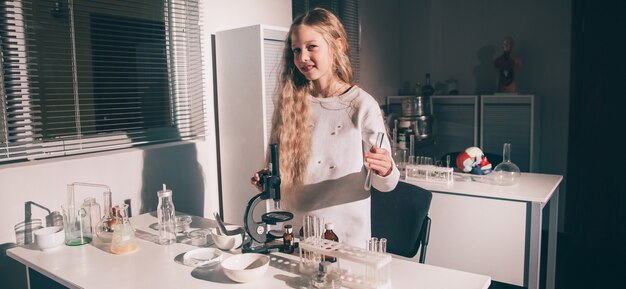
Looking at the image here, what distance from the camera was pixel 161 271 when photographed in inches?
61.4

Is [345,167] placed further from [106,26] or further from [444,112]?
[444,112]

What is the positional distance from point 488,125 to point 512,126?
212 mm

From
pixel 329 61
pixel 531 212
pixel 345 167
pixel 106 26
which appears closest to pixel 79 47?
pixel 106 26

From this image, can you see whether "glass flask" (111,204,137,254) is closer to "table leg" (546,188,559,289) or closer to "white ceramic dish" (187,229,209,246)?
"white ceramic dish" (187,229,209,246)

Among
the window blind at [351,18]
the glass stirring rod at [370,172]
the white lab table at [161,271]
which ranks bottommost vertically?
the white lab table at [161,271]

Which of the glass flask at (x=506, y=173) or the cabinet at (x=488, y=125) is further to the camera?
the cabinet at (x=488, y=125)

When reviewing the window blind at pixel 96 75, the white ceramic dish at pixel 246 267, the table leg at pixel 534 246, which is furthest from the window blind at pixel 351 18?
the white ceramic dish at pixel 246 267

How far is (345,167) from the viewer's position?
5.91 ft

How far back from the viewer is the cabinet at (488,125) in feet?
13.7

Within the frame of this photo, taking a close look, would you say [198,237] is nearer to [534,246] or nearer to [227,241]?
[227,241]

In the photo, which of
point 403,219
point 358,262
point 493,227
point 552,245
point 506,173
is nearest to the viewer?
point 358,262

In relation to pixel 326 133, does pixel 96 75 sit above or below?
above

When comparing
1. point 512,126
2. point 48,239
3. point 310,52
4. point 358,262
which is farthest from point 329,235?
point 512,126

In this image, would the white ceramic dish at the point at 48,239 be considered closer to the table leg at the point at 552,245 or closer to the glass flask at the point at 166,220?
the glass flask at the point at 166,220
